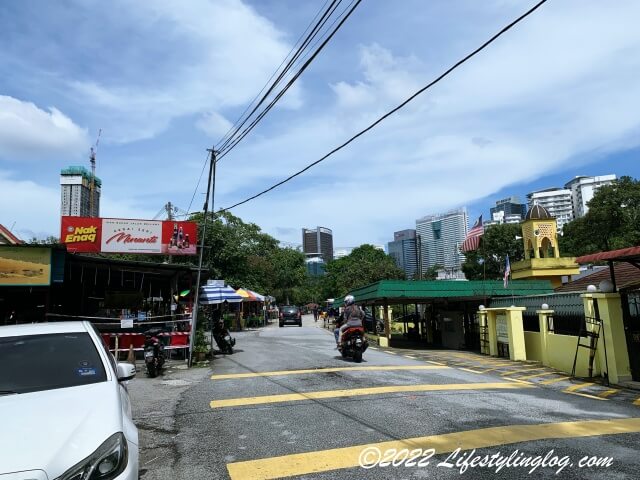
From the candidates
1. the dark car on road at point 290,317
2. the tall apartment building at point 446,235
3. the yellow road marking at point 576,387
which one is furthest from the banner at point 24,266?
the tall apartment building at point 446,235

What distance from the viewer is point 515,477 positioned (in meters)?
4.51

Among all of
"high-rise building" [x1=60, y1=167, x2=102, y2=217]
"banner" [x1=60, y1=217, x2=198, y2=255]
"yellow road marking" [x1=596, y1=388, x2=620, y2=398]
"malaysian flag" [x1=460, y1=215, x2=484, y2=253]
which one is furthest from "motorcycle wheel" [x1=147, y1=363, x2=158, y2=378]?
"high-rise building" [x1=60, y1=167, x2=102, y2=217]

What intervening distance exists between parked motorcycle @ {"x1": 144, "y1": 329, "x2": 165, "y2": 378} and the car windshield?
683 cm

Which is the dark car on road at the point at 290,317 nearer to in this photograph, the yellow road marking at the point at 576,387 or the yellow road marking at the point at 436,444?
the yellow road marking at the point at 576,387

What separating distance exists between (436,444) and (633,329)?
7.01 m

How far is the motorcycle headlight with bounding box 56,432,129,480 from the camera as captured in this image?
283cm

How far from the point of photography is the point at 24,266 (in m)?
12.6

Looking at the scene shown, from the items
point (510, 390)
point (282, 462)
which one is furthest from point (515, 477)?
point (510, 390)

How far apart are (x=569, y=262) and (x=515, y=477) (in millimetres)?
28404

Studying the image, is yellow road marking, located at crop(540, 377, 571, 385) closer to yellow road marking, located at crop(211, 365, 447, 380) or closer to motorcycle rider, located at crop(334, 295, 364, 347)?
yellow road marking, located at crop(211, 365, 447, 380)

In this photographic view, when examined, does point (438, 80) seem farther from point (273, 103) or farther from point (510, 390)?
point (510, 390)

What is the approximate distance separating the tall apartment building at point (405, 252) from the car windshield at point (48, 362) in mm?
56846

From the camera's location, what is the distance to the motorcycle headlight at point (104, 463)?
9.29ft

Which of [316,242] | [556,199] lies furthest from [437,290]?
[316,242]
